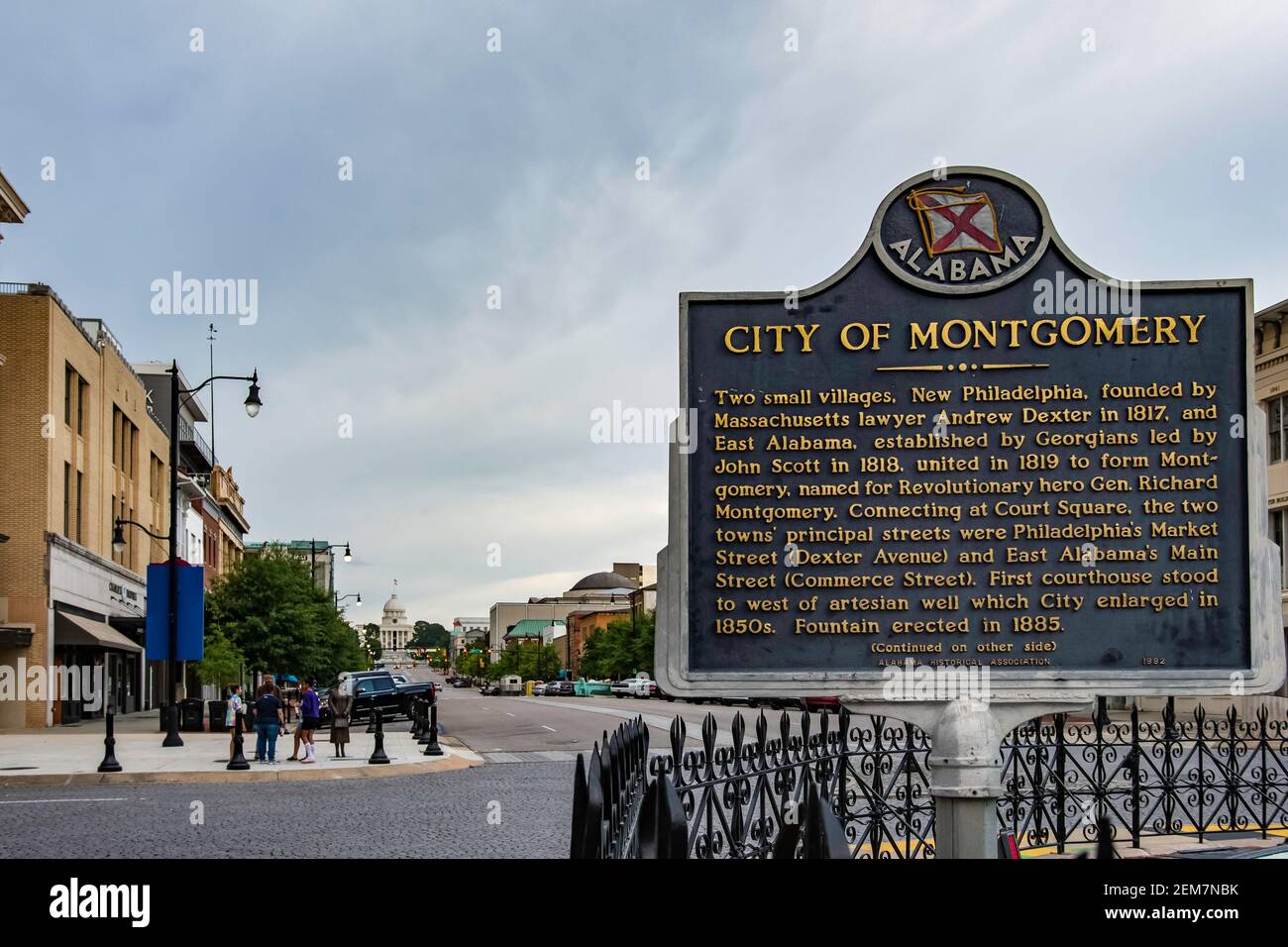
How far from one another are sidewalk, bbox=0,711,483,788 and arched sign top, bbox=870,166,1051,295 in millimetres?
18949

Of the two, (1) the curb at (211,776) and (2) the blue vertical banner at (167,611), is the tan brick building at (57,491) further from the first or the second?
(1) the curb at (211,776)

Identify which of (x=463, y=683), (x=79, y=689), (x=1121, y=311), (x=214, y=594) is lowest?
(x=463, y=683)

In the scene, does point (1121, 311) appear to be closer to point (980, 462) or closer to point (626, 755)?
point (980, 462)

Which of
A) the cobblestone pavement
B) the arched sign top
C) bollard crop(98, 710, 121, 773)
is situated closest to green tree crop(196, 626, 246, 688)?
bollard crop(98, 710, 121, 773)

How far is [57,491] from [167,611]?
13394 mm

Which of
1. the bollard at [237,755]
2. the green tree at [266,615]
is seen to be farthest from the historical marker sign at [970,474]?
the green tree at [266,615]

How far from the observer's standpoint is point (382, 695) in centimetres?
4262

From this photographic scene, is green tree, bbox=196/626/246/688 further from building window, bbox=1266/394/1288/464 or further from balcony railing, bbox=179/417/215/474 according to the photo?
building window, bbox=1266/394/1288/464

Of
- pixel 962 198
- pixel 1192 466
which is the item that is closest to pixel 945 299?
pixel 962 198

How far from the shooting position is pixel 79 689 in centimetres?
4409

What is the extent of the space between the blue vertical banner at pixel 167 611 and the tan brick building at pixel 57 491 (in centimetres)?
1022

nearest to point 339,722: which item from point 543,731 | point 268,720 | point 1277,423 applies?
point 268,720

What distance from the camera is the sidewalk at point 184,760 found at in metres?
22.1
